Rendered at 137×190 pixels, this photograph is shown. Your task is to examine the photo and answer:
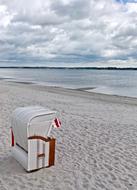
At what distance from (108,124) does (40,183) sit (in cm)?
571

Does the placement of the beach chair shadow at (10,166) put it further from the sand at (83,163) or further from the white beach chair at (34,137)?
the white beach chair at (34,137)

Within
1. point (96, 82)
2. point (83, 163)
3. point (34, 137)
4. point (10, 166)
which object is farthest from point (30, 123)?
point (96, 82)

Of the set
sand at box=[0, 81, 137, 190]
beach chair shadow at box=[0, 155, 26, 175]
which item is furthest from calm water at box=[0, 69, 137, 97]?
beach chair shadow at box=[0, 155, 26, 175]

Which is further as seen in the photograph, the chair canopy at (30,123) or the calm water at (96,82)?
the calm water at (96,82)

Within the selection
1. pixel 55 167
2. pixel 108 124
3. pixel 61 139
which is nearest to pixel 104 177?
pixel 55 167

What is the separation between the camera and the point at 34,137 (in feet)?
15.9

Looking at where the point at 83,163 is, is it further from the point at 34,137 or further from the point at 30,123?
the point at 30,123

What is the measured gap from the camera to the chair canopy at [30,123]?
4781mm

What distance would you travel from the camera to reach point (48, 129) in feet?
16.9

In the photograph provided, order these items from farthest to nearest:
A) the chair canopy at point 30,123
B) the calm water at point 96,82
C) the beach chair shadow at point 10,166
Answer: the calm water at point 96,82
the beach chair shadow at point 10,166
the chair canopy at point 30,123

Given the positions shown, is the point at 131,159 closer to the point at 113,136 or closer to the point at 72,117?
the point at 113,136

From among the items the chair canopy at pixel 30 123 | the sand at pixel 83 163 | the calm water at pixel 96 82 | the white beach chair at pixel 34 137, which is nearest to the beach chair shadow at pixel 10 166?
the sand at pixel 83 163

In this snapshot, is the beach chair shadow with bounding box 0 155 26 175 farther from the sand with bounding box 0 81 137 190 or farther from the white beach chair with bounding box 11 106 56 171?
the white beach chair with bounding box 11 106 56 171

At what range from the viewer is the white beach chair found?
4.80m
